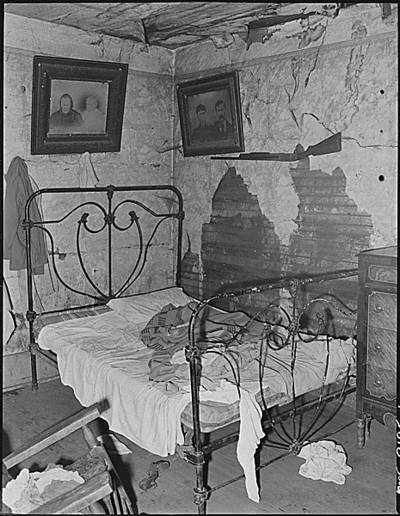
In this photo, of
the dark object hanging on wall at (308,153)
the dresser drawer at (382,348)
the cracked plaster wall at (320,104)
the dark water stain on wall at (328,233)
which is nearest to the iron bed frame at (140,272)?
the dark water stain on wall at (328,233)

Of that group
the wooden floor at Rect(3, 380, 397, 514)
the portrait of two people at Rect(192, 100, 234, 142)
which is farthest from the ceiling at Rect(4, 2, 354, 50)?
the wooden floor at Rect(3, 380, 397, 514)

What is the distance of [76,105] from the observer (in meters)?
4.67

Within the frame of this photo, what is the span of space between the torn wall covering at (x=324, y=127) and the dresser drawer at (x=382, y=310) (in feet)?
2.12

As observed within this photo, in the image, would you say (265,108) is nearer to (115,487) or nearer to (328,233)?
(328,233)

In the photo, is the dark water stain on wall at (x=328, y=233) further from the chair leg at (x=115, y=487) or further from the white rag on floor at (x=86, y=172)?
the chair leg at (x=115, y=487)

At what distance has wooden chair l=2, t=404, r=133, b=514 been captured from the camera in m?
2.11

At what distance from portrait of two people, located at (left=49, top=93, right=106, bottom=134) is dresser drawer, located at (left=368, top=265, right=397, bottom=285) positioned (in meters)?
2.52

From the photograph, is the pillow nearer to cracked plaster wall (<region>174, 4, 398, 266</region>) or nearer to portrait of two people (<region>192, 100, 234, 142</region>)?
cracked plaster wall (<region>174, 4, 398, 266</region>)

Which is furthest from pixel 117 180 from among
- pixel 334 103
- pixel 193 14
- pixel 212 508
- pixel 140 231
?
pixel 212 508

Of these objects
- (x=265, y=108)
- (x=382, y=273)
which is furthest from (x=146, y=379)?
(x=265, y=108)

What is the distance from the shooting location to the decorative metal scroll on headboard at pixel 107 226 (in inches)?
187

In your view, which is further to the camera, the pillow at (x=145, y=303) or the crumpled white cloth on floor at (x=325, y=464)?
the pillow at (x=145, y=303)

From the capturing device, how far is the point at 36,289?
473cm

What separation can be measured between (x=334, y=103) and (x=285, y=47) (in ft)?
2.06
